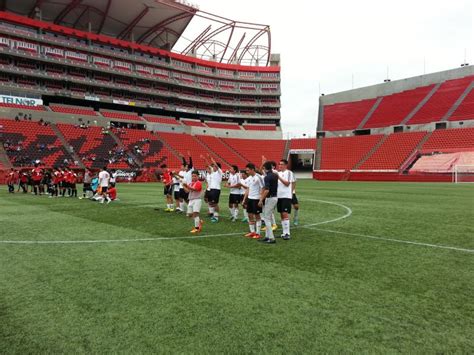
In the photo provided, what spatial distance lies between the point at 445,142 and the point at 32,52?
220 feet

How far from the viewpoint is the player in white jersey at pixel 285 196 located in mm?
9680

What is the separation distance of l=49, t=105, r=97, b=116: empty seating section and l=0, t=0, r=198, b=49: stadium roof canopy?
56.8 feet

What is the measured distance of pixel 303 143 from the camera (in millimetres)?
69250

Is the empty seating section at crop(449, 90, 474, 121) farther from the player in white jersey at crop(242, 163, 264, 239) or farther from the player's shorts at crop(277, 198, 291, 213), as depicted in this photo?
the player's shorts at crop(277, 198, 291, 213)

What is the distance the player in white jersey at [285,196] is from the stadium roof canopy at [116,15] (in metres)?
65.8

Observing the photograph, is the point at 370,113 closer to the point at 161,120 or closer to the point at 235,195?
the point at 161,120

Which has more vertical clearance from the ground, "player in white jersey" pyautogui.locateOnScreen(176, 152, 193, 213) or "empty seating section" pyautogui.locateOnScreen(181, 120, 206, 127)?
"empty seating section" pyautogui.locateOnScreen(181, 120, 206, 127)

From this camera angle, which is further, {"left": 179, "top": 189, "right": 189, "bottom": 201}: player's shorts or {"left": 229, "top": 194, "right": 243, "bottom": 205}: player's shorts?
{"left": 179, "top": 189, "right": 189, "bottom": 201}: player's shorts

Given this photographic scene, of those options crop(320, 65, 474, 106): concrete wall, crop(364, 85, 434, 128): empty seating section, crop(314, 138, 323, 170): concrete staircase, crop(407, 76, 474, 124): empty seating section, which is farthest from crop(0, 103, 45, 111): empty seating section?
crop(407, 76, 474, 124): empty seating section

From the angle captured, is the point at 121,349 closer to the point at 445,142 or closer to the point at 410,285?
the point at 410,285

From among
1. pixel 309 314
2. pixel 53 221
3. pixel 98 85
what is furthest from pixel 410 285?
pixel 98 85

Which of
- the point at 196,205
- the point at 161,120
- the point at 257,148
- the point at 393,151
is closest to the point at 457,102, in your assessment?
the point at 393,151

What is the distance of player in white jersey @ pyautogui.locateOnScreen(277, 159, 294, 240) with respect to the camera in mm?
9680

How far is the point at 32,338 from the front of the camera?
4055 millimetres
